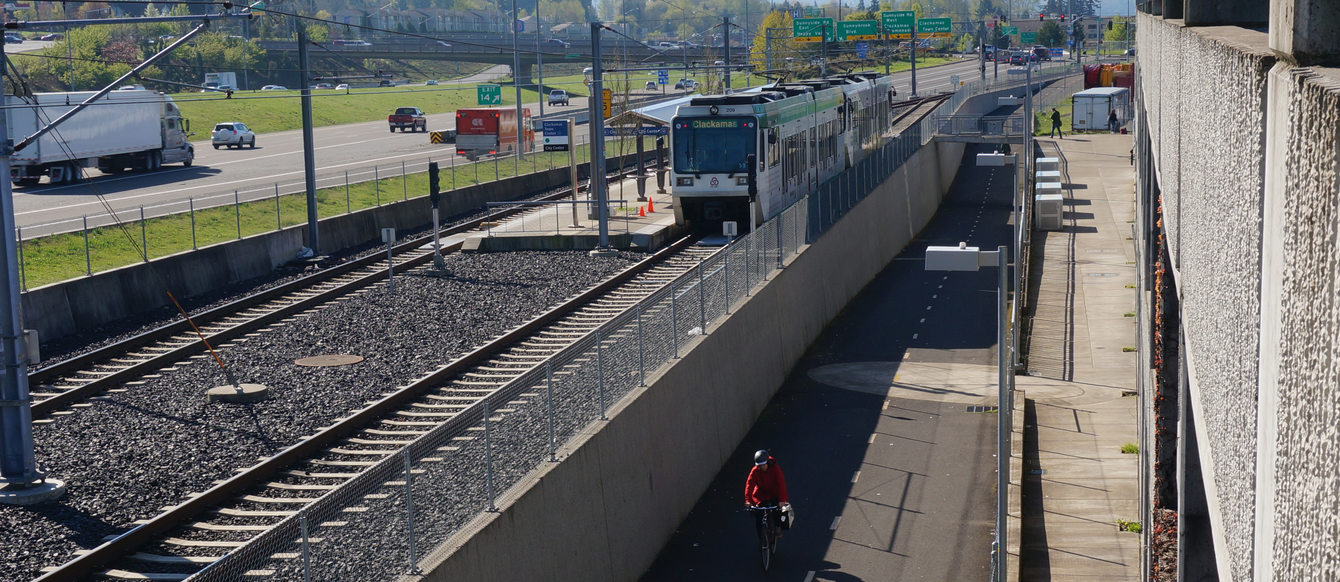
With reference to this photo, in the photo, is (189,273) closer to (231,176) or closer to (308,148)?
(308,148)

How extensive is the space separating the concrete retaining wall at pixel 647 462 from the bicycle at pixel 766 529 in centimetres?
158

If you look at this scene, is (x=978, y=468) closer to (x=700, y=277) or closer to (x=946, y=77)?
(x=700, y=277)

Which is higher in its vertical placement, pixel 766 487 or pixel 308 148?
pixel 308 148

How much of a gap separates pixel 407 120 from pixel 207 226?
4360 cm

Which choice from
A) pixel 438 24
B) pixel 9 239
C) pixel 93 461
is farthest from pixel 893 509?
pixel 438 24

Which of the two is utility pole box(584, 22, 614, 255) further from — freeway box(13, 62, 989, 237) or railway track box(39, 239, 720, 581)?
freeway box(13, 62, 989, 237)

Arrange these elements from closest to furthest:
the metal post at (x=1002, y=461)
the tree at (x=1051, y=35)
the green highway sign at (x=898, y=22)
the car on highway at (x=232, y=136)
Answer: the metal post at (x=1002, y=461), the car on highway at (x=232, y=136), the green highway sign at (x=898, y=22), the tree at (x=1051, y=35)

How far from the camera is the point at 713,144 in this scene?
34719 millimetres

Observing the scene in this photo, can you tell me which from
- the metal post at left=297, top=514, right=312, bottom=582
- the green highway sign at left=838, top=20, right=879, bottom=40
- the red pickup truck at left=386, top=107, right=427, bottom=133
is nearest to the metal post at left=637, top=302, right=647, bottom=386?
the metal post at left=297, top=514, right=312, bottom=582

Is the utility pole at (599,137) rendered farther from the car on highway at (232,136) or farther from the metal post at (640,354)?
the car on highway at (232,136)

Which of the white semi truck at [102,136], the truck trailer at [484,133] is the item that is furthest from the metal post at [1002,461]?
the truck trailer at [484,133]

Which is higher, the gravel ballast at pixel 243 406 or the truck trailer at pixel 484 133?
the truck trailer at pixel 484 133

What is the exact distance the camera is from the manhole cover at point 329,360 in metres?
21.6

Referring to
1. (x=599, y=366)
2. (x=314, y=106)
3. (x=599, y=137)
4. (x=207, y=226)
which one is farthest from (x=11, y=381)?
(x=314, y=106)
